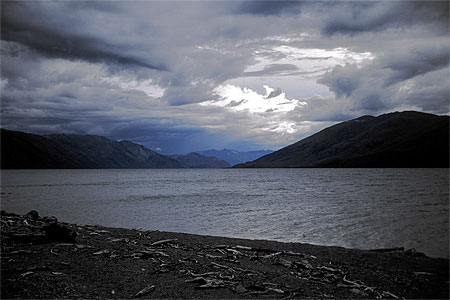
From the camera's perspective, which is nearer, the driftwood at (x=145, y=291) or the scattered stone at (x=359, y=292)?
the driftwood at (x=145, y=291)

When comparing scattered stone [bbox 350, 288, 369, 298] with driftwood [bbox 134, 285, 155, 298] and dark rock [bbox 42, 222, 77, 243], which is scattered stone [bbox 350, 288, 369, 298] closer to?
driftwood [bbox 134, 285, 155, 298]

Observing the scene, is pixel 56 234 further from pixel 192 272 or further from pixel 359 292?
pixel 359 292

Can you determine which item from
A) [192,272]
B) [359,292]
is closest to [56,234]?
[192,272]

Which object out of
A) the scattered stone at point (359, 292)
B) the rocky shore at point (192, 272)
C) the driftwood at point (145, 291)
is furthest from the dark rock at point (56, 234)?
the scattered stone at point (359, 292)

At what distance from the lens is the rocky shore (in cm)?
971

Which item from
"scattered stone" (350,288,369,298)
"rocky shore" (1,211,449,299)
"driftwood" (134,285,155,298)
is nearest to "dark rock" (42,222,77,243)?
"rocky shore" (1,211,449,299)

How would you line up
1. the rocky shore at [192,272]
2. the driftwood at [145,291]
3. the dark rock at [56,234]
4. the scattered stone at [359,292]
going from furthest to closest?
the dark rock at [56,234], the scattered stone at [359,292], the rocky shore at [192,272], the driftwood at [145,291]

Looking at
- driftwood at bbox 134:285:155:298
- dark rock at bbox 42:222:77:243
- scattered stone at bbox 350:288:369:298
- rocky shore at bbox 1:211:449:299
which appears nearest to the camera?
driftwood at bbox 134:285:155:298

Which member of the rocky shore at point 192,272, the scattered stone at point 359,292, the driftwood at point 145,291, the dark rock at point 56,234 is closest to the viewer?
the driftwood at point 145,291

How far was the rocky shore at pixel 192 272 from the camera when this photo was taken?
9711mm

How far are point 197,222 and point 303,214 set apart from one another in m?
12.2

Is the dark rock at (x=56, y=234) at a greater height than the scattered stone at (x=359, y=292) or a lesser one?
greater

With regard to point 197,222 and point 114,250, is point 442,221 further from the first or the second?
point 114,250

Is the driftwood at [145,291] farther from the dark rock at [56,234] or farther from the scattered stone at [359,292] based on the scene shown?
the scattered stone at [359,292]
